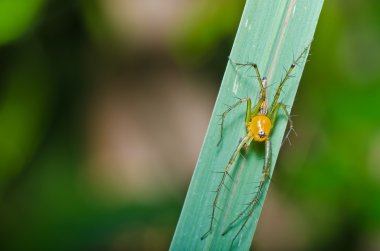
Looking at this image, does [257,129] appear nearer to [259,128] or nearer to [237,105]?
[259,128]

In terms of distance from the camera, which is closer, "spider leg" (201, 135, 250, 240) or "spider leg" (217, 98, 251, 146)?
"spider leg" (201, 135, 250, 240)

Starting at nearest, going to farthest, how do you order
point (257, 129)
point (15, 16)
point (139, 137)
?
1. point (257, 129)
2. point (15, 16)
3. point (139, 137)

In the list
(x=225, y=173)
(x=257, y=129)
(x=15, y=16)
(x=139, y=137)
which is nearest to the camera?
(x=225, y=173)

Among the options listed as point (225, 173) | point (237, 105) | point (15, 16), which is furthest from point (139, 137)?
point (225, 173)

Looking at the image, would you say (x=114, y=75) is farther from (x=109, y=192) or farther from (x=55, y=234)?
(x=55, y=234)

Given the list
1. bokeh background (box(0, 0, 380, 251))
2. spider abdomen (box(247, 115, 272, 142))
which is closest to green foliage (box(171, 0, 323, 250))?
spider abdomen (box(247, 115, 272, 142))

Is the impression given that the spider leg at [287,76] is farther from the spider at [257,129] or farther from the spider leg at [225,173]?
the spider leg at [225,173]

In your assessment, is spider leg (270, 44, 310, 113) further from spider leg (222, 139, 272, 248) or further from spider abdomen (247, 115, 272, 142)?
spider leg (222, 139, 272, 248)

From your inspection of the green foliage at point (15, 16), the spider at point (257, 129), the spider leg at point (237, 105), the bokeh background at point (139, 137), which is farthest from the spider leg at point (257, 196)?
the green foliage at point (15, 16)
